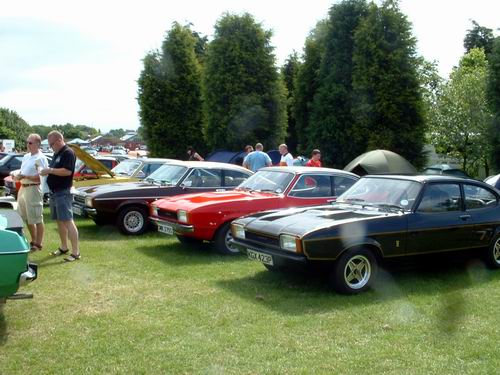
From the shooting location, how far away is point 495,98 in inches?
825

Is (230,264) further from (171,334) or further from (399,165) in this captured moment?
(399,165)

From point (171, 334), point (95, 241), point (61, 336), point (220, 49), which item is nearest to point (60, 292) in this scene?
point (61, 336)

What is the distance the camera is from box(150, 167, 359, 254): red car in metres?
8.77

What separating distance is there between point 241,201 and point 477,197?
3.48m

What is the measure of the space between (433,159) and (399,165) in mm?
17371

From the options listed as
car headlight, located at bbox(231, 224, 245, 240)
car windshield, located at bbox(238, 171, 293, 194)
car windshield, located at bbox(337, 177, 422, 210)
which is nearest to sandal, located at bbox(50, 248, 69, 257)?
car headlight, located at bbox(231, 224, 245, 240)

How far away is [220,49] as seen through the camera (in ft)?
76.8

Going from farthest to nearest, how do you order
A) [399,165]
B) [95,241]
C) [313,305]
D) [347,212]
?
[399,165] < [95,241] < [347,212] < [313,305]

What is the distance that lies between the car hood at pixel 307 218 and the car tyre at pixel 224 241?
1.40 meters

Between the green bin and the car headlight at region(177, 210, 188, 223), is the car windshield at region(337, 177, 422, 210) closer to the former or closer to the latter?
the car headlight at region(177, 210, 188, 223)

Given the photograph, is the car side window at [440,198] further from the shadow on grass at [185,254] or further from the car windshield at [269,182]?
the shadow on grass at [185,254]

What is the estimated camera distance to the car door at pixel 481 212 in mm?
7719

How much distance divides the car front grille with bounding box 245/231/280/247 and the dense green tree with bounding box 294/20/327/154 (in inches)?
705

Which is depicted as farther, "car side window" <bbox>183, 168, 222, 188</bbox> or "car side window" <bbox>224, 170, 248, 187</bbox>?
"car side window" <bbox>224, 170, 248, 187</bbox>
